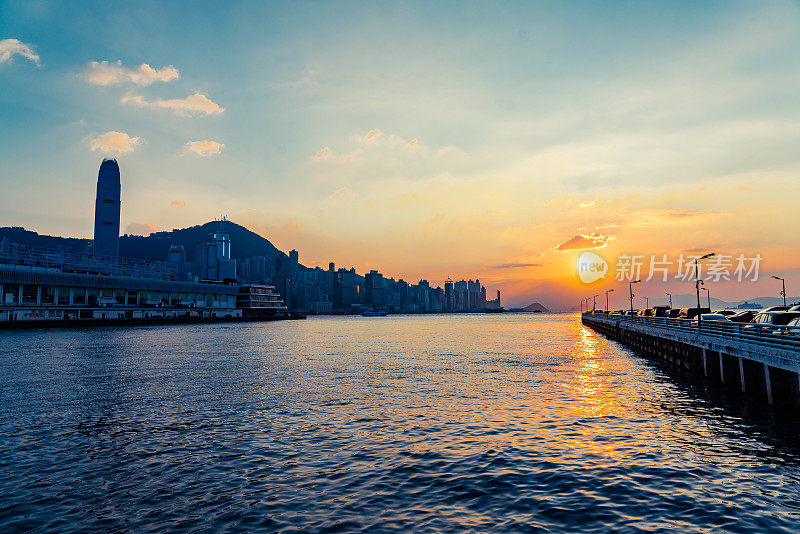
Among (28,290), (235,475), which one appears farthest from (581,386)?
(28,290)

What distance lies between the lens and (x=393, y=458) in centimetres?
1867

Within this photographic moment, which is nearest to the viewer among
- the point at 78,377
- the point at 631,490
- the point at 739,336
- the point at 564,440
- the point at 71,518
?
the point at 71,518

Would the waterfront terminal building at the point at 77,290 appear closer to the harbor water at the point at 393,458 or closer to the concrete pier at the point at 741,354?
the harbor water at the point at 393,458

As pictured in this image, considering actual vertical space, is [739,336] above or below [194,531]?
above

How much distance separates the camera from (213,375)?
1715 inches

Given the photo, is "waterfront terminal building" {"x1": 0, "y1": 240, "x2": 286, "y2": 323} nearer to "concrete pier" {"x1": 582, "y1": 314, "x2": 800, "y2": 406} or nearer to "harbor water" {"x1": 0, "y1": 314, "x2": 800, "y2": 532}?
"harbor water" {"x1": 0, "y1": 314, "x2": 800, "y2": 532}

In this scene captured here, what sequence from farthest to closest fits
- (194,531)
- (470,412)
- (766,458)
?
(470,412), (766,458), (194,531)

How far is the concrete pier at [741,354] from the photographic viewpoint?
26.4 meters

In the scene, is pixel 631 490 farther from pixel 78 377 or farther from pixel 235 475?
pixel 78 377

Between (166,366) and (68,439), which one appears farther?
(166,366)

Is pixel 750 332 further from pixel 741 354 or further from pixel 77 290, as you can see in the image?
pixel 77 290

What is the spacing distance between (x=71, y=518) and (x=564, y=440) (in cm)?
1816

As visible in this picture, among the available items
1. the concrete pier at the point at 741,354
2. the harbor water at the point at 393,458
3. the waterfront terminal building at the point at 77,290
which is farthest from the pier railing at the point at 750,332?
the waterfront terminal building at the point at 77,290

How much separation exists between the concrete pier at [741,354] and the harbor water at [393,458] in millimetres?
1637
